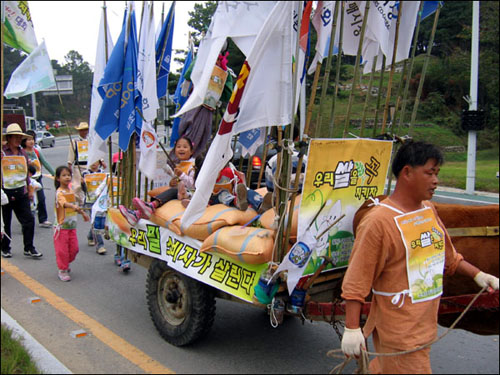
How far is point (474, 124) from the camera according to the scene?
13.4 m

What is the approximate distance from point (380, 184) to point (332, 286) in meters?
0.80

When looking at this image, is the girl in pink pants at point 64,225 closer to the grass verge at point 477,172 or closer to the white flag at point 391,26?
the white flag at point 391,26

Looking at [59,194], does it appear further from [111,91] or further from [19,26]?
[19,26]

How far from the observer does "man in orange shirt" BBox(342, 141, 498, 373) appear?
7.38 ft

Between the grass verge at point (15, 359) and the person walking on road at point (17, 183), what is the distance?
3037mm

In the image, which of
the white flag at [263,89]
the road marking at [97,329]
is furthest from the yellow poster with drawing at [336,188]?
the road marking at [97,329]

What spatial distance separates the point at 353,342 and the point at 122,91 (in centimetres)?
340

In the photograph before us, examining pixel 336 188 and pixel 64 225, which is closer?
pixel 336 188

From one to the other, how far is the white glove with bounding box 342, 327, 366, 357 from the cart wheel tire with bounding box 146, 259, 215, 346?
1.83m

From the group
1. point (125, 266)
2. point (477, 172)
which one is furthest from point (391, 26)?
point (477, 172)

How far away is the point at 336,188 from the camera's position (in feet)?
9.91

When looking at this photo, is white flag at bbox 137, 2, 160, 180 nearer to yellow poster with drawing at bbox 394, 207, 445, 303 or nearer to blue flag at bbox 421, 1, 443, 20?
blue flag at bbox 421, 1, 443, 20

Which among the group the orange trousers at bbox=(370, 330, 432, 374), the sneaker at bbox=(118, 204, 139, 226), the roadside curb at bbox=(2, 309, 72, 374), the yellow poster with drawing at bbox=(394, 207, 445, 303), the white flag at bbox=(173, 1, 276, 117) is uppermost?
the white flag at bbox=(173, 1, 276, 117)

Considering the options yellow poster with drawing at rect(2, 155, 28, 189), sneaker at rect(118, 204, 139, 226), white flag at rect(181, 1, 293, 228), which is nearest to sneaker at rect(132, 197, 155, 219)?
sneaker at rect(118, 204, 139, 226)
